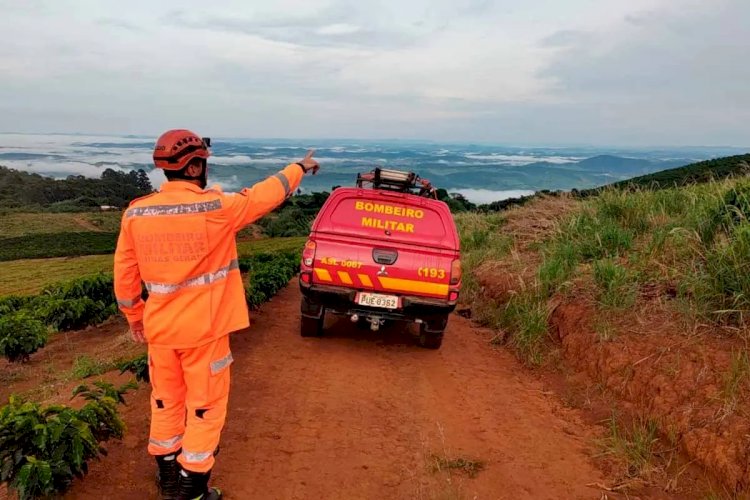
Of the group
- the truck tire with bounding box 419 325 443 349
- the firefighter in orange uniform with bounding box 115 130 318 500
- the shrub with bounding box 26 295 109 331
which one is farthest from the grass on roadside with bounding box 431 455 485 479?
the shrub with bounding box 26 295 109 331

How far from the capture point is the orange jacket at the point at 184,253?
2867mm

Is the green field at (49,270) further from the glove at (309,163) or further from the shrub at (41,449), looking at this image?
the shrub at (41,449)

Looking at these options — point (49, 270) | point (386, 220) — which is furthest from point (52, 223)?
point (386, 220)

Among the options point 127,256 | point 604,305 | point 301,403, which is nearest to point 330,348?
point 301,403

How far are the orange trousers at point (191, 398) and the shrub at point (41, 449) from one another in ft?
1.33

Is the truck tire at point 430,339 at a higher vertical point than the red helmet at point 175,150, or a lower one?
lower

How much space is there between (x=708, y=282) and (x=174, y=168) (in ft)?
16.5

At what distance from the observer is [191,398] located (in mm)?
3004

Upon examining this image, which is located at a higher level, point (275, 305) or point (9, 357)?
point (275, 305)

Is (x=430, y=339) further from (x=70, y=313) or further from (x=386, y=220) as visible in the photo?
(x=70, y=313)

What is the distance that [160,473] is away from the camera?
Answer: 127 inches

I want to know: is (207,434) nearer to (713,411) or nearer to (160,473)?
(160,473)

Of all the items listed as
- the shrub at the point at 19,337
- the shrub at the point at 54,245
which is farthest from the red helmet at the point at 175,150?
the shrub at the point at 54,245

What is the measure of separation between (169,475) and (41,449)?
0.71m
